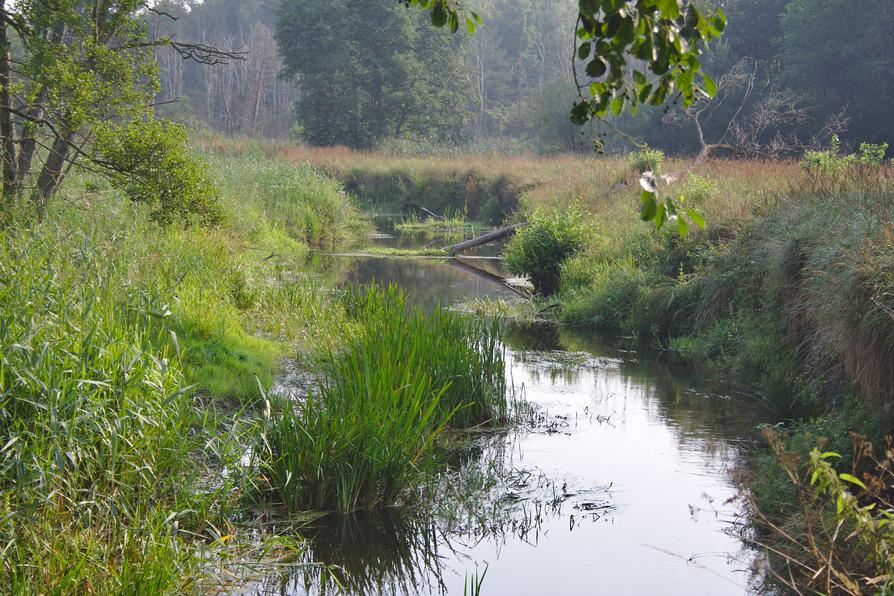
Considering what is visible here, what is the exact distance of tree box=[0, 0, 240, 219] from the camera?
27.1ft

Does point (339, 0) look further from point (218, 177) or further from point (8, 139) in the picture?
point (8, 139)

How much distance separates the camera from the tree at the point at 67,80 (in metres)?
8.27

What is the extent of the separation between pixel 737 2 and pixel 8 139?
34503mm

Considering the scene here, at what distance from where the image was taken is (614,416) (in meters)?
8.07

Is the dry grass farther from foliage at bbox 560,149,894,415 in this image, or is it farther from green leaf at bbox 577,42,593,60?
green leaf at bbox 577,42,593,60

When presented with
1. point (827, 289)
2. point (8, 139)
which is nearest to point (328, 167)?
point (8, 139)

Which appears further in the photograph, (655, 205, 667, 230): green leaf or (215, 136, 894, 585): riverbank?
(215, 136, 894, 585): riverbank

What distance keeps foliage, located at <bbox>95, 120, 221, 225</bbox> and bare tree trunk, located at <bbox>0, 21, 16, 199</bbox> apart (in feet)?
3.38

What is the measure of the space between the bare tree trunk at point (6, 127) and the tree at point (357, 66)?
1388 inches

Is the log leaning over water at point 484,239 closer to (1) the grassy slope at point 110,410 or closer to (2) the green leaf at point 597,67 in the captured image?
(1) the grassy slope at point 110,410

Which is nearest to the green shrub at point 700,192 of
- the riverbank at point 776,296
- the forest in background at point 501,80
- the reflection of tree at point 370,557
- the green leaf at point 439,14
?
the riverbank at point 776,296

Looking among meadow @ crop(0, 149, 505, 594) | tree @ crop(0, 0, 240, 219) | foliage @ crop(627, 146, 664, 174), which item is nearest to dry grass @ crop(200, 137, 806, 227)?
foliage @ crop(627, 146, 664, 174)

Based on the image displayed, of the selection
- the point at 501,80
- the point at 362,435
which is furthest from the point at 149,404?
the point at 501,80

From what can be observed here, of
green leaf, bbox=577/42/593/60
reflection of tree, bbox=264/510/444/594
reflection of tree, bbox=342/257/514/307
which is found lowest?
reflection of tree, bbox=264/510/444/594
